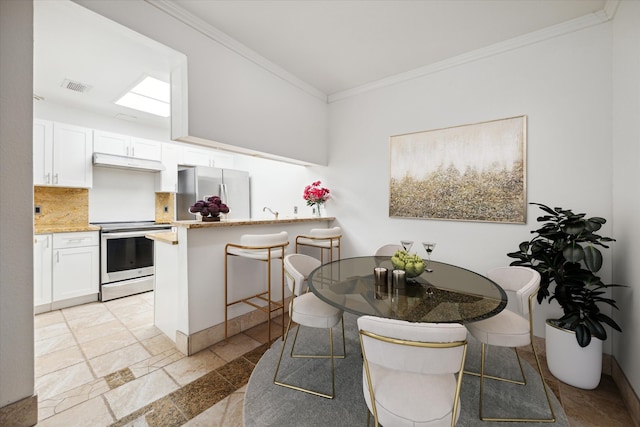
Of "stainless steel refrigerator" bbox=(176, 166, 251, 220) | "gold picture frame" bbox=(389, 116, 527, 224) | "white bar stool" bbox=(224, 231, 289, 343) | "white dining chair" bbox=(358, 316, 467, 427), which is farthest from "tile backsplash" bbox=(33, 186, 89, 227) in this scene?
"white dining chair" bbox=(358, 316, 467, 427)

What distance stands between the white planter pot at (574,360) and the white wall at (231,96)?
3.14 m

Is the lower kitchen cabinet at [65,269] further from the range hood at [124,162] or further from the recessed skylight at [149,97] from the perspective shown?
the recessed skylight at [149,97]

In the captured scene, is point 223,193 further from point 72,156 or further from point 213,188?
point 72,156

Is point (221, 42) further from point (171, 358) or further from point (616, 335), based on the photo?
point (616, 335)

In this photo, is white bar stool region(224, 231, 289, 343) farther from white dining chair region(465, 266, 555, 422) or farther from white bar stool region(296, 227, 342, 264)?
white dining chair region(465, 266, 555, 422)

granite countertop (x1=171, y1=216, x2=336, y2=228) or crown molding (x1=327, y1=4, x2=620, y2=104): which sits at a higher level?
crown molding (x1=327, y1=4, x2=620, y2=104)

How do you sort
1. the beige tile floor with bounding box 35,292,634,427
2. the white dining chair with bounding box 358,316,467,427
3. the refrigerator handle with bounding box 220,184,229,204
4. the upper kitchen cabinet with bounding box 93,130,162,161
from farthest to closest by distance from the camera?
the refrigerator handle with bounding box 220,184,229,204, the upper kitchen cabinet with bounding box 93,130,162,161, the beige tile floor with bounding box 35,292,634,427, the white dining chair with bounding box 358,316,467,427

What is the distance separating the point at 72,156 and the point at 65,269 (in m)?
1.53

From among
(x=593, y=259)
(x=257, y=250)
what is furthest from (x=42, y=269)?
(x=593, y=259)

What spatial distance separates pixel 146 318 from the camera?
2.99 m

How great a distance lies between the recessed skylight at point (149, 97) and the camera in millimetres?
3109

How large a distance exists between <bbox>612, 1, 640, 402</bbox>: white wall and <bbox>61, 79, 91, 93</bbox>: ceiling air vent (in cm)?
520

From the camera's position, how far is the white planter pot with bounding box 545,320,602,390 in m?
1.84

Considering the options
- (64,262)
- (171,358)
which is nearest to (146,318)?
(171,358)
